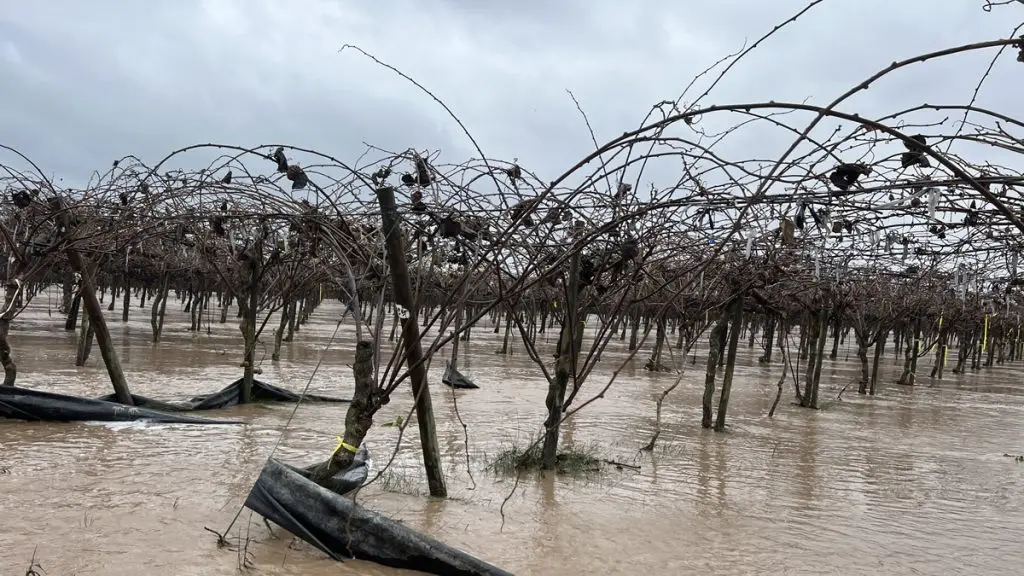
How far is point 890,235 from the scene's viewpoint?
566 cm

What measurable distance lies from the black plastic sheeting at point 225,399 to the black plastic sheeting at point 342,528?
5018 millimetres

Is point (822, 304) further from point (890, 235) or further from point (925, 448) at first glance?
point (890, 235)

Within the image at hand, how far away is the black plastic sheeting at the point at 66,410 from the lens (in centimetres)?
840

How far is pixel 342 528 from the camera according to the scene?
472 centimetres

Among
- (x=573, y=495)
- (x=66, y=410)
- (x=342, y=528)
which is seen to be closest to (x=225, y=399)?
(x=66, y=410)

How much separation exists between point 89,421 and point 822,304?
12754mm

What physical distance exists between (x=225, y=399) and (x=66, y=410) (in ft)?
7.54

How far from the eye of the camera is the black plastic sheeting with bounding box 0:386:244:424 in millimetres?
8398

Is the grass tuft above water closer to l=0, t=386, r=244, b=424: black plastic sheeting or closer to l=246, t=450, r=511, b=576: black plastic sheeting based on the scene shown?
l=246, t=450, r=511, b=576: black plastic sheeting

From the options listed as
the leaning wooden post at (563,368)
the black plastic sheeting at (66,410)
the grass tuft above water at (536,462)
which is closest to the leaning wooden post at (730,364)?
the grass tuft above water at (536,462)

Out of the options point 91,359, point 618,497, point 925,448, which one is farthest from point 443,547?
point 91,359

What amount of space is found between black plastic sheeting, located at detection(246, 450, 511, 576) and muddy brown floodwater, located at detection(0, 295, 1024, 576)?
0.12 meters

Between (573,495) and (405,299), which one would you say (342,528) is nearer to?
(405,299)

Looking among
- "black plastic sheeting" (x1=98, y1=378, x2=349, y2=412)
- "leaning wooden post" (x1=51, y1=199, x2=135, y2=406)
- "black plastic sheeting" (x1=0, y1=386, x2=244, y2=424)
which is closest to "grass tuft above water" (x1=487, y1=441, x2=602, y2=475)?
"black plastic sheeting" (x1=98, y1=378, x2=349, y2=412)
